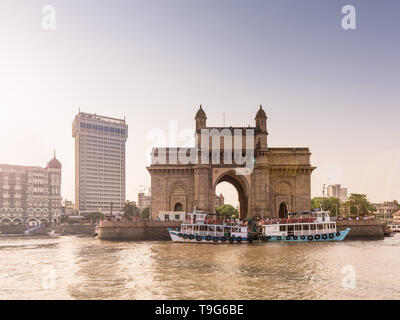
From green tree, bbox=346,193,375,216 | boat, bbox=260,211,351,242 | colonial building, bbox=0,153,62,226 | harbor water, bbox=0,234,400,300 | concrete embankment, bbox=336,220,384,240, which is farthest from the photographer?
colonial building, bbox=0,153,62,226

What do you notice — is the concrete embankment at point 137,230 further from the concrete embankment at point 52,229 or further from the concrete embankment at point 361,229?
the concrete embankment at point 52,229

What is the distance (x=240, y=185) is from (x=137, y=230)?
25.3 metres

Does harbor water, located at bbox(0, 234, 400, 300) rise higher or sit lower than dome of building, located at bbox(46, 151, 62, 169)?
lower

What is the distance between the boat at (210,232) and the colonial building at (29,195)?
9711 centimetres

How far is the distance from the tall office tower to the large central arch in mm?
111499

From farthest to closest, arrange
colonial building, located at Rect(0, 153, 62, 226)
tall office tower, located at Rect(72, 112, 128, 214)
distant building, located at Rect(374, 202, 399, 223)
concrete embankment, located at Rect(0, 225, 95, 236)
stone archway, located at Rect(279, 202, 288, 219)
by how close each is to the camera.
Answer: tall office tower, located at Rect(72, 112, 128, 214), distant building, located at Rect(374, 202, 399, 223), colonial building, located at Rect(0, 153, 62, 226), concrete embankment, located at Rect(0, 225, 95, 236), stone archway, located at Rect(279, 202, 288, 219)

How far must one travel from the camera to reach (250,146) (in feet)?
243

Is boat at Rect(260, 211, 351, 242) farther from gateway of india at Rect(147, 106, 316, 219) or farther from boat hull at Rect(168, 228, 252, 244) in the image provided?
gateway of india at Rect(147, 106, 316, 219)

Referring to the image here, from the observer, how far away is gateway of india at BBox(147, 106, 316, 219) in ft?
241

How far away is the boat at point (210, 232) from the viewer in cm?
5688

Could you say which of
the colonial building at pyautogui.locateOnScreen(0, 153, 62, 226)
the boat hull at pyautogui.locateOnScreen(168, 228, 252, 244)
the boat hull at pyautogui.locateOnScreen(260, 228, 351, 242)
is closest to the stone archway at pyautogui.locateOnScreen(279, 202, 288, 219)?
the boat hull at pyautogui.locateOnScreen(260, 228, 351, 242)

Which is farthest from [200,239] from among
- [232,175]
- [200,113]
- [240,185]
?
[200,113]
